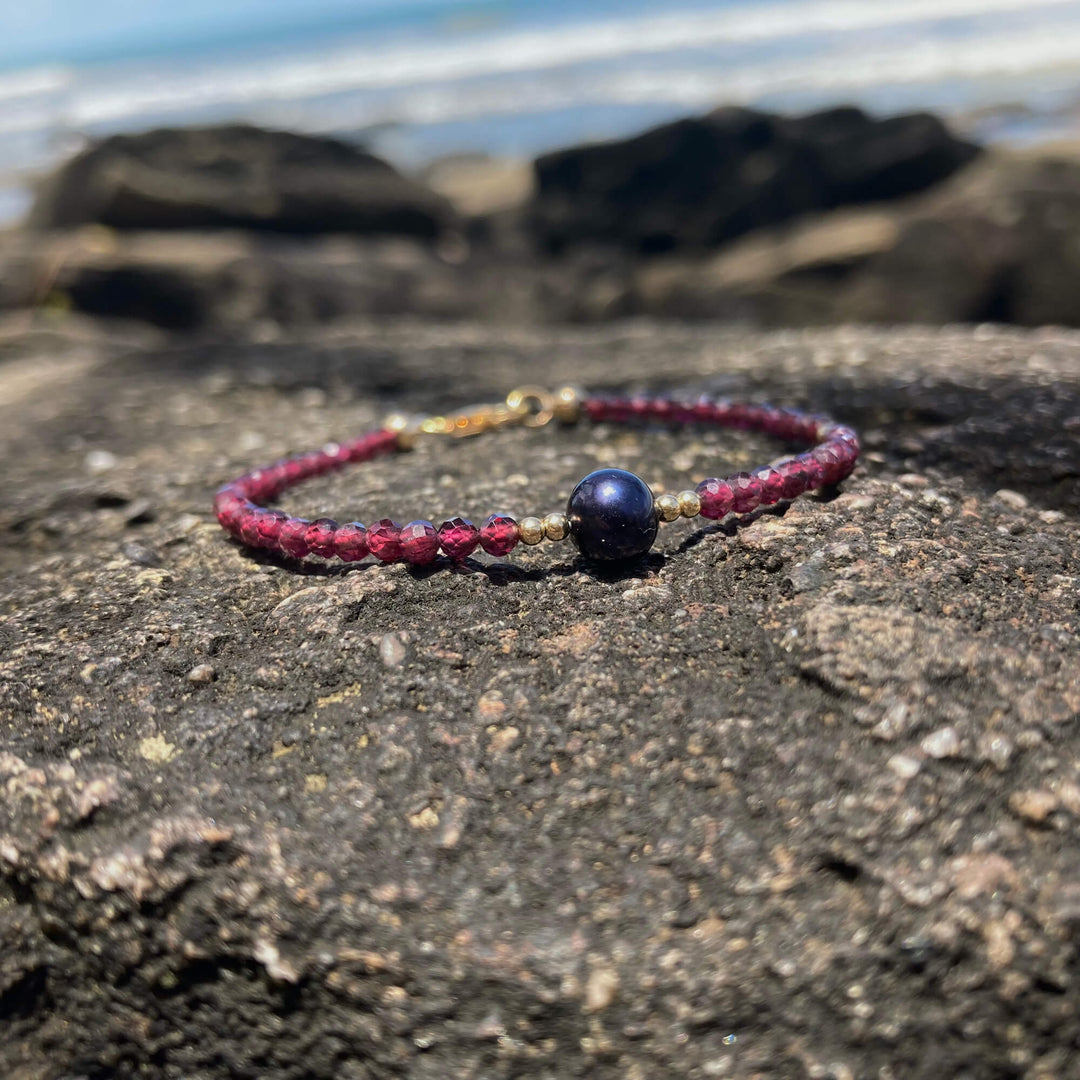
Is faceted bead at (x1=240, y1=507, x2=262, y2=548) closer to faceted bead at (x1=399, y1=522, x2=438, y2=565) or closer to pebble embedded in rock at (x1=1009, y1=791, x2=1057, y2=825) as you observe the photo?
faceted bead at (x1=399, y1=522, x2=438, y2=565)

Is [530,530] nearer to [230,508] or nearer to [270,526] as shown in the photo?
[270,526]

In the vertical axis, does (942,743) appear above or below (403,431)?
below

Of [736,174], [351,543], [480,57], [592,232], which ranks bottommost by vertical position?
[351,543]

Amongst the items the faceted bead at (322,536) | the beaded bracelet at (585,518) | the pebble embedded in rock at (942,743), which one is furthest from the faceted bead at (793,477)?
the faceted bead at (322,536)

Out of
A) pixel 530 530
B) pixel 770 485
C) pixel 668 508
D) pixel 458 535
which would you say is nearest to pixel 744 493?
pixel 770 485

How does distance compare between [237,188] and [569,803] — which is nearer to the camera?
[569,803]

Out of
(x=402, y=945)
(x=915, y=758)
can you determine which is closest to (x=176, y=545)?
(x=402, y=945)
